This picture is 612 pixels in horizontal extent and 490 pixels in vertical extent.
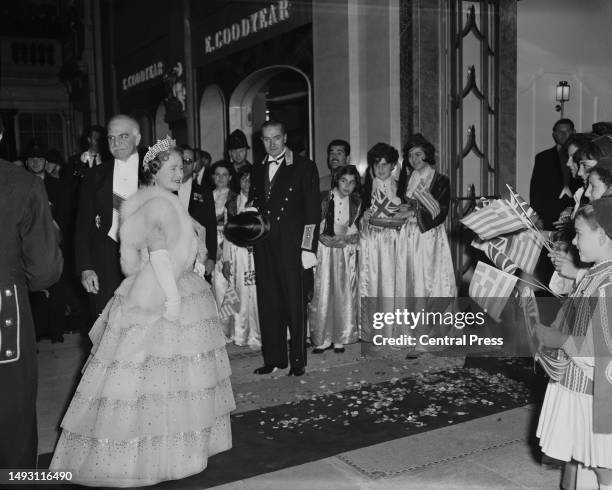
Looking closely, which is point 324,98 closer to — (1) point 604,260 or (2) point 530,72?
(2) point 530,72

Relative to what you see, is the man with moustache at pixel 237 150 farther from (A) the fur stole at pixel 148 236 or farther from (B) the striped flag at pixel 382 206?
(A) the fur stole at pixel 148 236

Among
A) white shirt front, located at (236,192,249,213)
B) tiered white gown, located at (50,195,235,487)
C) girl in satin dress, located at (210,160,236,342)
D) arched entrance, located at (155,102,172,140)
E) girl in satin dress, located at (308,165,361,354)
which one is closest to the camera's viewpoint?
tiered white gown, located at (50,195,235,487)

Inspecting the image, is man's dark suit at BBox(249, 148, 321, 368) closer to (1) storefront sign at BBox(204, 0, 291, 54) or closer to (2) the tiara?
(2) the tiara

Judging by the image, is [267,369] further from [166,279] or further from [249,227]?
[166,279]

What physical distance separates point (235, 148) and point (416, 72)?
2008 millimetres

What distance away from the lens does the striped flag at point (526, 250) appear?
3.69m

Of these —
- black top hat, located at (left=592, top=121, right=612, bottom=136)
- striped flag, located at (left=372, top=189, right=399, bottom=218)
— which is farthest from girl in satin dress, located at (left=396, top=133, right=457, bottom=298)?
black top hat, located at (left=592, top=121, right=612, bottom=136)

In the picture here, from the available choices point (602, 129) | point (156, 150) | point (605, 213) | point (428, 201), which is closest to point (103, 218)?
point (156, 150)

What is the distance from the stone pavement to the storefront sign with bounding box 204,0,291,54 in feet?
17.4

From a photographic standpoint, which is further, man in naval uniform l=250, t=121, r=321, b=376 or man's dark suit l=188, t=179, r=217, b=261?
man in naval uniform l=250, t=121, r=321, b=376

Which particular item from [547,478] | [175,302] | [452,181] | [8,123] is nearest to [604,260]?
[547,478]

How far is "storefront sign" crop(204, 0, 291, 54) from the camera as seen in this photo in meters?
8.71

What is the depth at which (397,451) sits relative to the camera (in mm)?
3594

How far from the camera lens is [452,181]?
23.2ft
